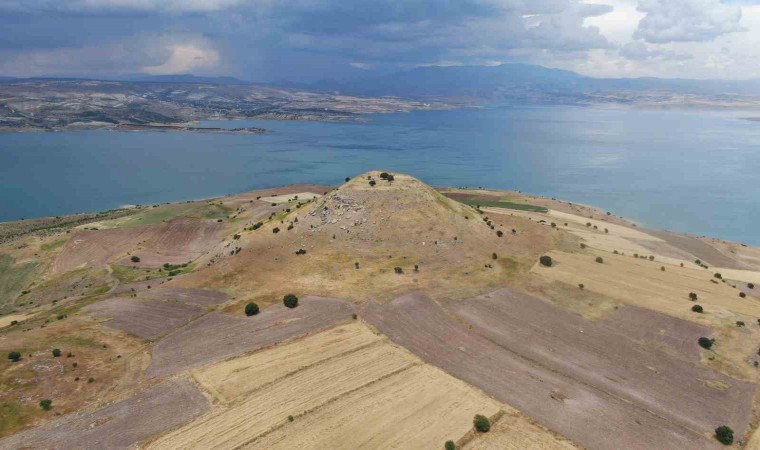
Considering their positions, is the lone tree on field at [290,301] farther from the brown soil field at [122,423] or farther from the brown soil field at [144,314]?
the brown soil field at [122,423]

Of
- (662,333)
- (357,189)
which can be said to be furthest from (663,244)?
(357,189)

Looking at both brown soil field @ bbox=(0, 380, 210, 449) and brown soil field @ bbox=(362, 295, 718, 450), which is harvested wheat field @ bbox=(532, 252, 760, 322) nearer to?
brown soil field @ bbox=(362, 295, 718, 450)

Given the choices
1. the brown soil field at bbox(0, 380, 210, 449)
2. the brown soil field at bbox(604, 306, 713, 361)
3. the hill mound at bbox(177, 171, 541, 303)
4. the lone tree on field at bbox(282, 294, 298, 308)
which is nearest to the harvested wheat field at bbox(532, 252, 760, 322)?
the brown soil field at bbox(604, 306, 713, 361)

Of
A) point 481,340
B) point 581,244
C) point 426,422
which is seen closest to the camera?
point 426,422

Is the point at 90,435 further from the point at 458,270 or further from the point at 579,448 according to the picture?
the point at 458,270

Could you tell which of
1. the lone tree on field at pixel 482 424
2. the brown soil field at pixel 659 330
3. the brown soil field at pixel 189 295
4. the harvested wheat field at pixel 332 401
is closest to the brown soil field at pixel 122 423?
the harvested wheat field at pixel 332 401
